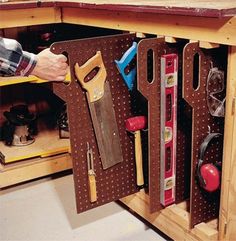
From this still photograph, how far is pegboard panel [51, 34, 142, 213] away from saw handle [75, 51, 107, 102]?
2 centimetres

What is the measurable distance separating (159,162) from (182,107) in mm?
245

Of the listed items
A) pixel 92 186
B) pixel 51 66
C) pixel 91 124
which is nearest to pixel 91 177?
pixel 92 186

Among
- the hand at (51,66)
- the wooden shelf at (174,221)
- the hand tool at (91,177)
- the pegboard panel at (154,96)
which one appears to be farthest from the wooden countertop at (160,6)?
the wooden shelf at (174,221)

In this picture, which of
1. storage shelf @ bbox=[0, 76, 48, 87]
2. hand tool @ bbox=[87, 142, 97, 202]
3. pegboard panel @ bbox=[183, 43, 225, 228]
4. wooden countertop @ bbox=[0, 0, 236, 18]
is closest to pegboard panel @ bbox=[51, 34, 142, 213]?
hand tool @ bbox=[87, 142, 97, 202]

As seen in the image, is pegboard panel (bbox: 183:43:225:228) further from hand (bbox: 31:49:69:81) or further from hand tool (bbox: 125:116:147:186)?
hand (bbox: 31:49:69:81)

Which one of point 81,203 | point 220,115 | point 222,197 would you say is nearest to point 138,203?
point 81,203

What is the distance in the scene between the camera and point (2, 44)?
135cm

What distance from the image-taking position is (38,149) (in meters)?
2.32

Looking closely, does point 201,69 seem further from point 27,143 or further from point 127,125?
point 27,143

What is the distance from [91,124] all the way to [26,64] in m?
0.35

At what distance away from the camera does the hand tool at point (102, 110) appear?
1.51m

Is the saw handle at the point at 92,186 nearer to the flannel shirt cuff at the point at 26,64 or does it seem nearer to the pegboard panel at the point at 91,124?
the pegboard panel at the point at 91,124

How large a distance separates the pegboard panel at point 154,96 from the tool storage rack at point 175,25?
59mm

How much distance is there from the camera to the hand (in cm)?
144
